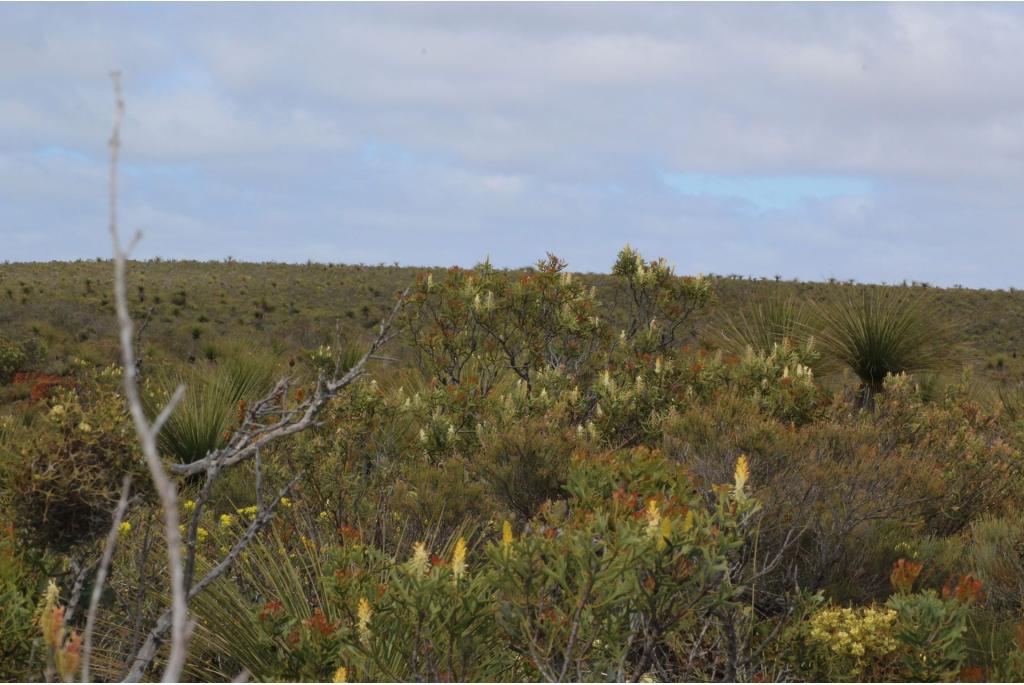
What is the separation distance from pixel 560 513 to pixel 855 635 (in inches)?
57.8

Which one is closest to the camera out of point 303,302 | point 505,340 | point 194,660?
point 194,660

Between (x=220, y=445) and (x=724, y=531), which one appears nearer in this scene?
(x=724, y=531)

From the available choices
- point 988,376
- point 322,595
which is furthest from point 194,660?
point 988,376

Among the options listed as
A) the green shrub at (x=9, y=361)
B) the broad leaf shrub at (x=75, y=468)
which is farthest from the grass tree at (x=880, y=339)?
the green shrub at (x=9, y=361)

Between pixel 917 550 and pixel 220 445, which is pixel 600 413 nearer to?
pixel 917 550

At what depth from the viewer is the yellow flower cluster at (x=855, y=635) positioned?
4.31 meters

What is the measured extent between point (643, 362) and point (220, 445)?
4.79 meters

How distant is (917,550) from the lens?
19.8ft

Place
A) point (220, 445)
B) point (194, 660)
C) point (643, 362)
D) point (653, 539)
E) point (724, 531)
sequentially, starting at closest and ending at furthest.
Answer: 1. point (653, 539)
2. point (724, 531)
3. point (194, 660)
4. point (643, 362)
5. point (220, 445)

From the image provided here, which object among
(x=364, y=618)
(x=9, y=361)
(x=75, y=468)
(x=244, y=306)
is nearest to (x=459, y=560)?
(x=364, y=618)

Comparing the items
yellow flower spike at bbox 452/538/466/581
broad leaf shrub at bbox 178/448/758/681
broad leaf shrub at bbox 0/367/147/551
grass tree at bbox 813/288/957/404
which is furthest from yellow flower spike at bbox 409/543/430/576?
grass tree at bbox 813/288/957/404

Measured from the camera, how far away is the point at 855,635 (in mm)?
4352

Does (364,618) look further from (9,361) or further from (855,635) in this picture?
(9,361)

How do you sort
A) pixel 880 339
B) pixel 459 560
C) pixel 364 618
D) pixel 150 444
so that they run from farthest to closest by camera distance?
pixel 880 339
pixel 364 618
pixel 459 560
pixel 150 444
